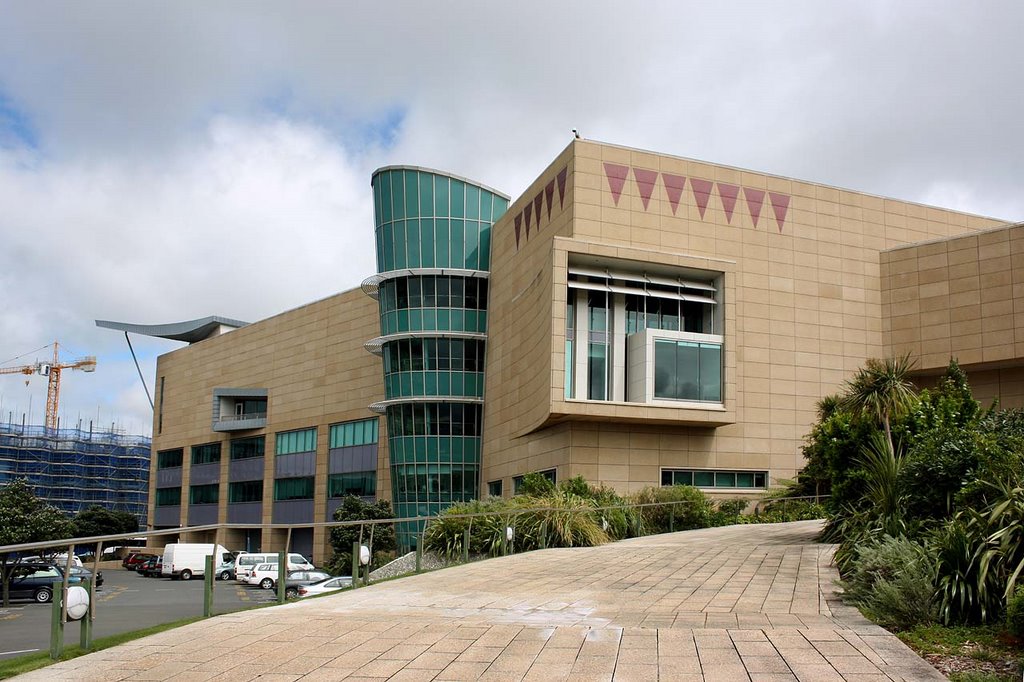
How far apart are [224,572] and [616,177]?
87.7 ft

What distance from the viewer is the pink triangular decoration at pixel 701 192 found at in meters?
37.4

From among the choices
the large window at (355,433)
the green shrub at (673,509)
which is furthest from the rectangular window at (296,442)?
the green shrub at (673,509)

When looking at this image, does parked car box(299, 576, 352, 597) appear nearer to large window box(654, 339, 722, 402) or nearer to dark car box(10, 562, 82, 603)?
dark car box(10, 562, 82, 603)

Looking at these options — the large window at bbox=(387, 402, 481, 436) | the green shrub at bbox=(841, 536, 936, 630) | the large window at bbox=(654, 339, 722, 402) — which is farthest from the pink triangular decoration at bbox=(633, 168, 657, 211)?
the green shrub at bbox=(841, 536, 936, 630)

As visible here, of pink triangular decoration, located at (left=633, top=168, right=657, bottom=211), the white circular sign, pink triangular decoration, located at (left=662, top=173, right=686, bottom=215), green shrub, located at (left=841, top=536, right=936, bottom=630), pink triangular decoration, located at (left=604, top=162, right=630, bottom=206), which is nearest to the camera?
the white circular sign

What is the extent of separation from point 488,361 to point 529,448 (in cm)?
742

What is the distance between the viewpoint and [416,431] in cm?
4650

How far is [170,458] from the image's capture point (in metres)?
75.6

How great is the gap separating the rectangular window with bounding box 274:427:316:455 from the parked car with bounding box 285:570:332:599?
45570mm

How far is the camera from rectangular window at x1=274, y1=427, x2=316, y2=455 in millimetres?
60938

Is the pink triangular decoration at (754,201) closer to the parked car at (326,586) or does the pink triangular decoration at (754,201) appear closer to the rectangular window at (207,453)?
the parked car at (326,586)

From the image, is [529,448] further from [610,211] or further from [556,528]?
[556,528]

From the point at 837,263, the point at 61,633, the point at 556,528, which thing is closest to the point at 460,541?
the point at 556,528

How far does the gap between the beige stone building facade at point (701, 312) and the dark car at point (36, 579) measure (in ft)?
81.4
